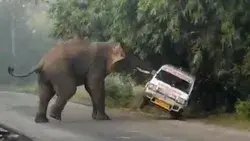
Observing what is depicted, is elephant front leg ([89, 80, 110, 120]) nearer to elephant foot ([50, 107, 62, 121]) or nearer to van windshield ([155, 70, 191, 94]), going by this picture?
elephant foot ([50, 107, 62, 121])

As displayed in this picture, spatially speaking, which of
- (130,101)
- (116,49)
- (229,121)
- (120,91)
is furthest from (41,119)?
(120,91)

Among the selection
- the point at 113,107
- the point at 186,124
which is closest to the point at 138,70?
the point at 113,107

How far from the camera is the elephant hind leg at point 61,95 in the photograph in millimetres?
18750

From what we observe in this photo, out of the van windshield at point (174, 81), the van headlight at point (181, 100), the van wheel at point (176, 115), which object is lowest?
the van wheel at point (176, 115)

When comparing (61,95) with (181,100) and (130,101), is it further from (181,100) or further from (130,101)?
(130,101)

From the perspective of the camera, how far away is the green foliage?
1783 centimetres

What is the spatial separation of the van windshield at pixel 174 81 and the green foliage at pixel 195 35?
57 cm

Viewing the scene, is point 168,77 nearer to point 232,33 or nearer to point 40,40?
point 232,33

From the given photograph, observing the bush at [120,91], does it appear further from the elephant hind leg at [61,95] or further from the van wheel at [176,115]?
the elephant hind leg at [61,95]

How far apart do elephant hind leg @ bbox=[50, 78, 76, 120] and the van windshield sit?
2850 mm

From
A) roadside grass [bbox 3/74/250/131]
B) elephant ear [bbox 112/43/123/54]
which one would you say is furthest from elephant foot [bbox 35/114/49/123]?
roadside grass [bbox 3/74/250/131]

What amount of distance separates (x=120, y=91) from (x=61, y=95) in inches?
312

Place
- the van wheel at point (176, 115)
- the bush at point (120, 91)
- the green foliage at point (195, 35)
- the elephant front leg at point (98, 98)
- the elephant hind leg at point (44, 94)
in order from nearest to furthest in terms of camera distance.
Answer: the green foliage at point (195, 35) → the elephant hind leg at point (44, 94) → the elephant front leg at point (98, 98) → the van wheel at point (176, 115) → the bush at point (120, 91)

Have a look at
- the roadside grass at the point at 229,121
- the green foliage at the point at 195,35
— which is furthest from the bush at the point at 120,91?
the roadside grass at the point at 229,121
